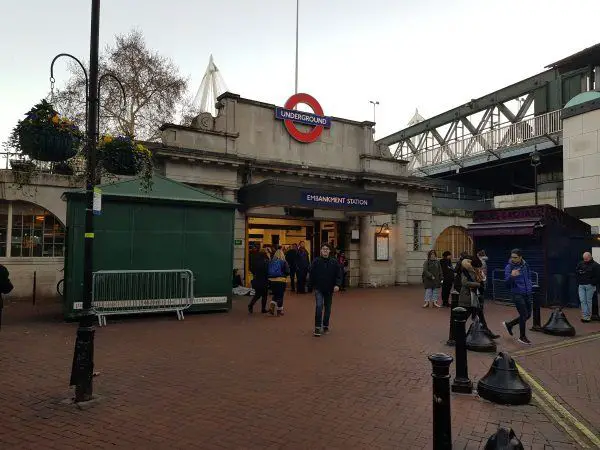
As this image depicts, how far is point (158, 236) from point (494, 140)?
3217cm

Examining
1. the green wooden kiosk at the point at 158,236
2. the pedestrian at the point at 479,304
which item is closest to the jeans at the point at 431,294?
the pedestrian at the point at 479,304

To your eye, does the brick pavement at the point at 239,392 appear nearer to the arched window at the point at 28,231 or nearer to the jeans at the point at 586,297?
the jeans at the point at 586,297

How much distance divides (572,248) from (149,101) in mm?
24447

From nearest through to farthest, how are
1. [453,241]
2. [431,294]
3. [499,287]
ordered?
[431,294]
[499,287]
[453,241]

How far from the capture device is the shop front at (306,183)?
52.7ft

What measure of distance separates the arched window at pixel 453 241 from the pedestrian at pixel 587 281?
40.9 feet

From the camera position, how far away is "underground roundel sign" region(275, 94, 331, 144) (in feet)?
60.4

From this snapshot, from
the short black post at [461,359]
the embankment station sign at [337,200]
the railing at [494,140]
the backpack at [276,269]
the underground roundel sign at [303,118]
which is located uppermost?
the railing at [494,140]

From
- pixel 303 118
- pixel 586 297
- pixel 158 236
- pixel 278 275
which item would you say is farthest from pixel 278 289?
pixel 303 118

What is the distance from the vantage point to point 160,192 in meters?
10.9

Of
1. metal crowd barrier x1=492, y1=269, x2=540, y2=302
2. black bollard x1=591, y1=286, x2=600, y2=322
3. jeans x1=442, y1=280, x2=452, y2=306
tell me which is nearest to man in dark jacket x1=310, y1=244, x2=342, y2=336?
jeans x1=442, y1=280, x2=452, y2=306

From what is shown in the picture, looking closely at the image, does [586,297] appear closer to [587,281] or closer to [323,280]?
[587,281]

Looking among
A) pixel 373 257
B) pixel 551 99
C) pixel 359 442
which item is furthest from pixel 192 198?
pixel 551 99

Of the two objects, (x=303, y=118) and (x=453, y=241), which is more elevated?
(x=303, y=118)
